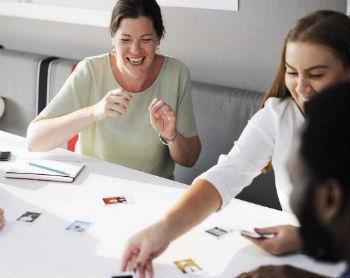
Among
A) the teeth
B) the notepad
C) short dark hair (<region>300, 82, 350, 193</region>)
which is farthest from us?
the teeth

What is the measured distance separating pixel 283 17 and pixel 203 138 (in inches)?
23.0

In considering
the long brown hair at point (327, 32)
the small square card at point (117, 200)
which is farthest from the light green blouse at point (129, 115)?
the long brown hair at point (327, 32)

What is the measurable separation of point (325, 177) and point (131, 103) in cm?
129

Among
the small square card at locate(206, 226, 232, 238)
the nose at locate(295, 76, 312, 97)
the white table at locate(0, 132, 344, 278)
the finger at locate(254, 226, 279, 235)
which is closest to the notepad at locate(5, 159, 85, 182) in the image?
the white table at locate(0, 132, 344, 278)

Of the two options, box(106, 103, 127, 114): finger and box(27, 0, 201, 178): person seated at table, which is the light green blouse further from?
box(106, 103, 127, 114): finger

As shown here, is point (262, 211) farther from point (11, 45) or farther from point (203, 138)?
point (11, 45)

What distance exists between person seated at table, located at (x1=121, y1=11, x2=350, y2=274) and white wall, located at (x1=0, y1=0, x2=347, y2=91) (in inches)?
27.9

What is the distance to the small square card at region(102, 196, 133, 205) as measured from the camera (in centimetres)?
128

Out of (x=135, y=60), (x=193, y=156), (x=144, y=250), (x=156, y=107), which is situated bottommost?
(x=193, y=156)

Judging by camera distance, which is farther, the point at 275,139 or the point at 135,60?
the point at 135,60

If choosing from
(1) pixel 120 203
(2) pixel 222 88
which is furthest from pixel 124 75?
(1) pixel 120 203

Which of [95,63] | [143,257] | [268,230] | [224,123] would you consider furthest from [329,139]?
[224,123]

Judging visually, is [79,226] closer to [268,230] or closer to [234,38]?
[268,230]

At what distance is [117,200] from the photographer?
129 centimetres
